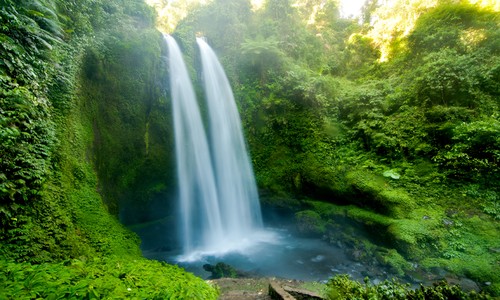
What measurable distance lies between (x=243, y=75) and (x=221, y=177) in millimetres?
5872

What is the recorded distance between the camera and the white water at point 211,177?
10.6 meters

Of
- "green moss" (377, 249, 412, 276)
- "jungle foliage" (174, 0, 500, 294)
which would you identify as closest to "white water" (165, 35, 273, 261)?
"jungle foliage" (174, 0, 500, 294)

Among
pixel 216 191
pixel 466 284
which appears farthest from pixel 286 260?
pixel 466 284

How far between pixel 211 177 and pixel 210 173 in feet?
0.62

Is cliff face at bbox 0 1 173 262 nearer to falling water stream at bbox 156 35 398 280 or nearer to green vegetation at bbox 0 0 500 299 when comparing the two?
green vegetation at bbox 0 0 500 299

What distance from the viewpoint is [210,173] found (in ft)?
36.9

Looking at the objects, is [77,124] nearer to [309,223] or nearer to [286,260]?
[286,260]

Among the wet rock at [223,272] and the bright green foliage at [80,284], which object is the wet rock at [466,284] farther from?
the bright green foliage at [80,284]

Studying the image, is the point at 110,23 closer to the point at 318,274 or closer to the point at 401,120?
the point at 318,274

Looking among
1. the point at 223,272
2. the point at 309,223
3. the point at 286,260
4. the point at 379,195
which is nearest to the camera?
the point at 223,272

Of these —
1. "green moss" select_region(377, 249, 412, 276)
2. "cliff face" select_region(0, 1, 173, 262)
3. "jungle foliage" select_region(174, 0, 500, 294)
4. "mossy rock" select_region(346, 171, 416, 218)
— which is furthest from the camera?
"mossy rock" select_region(346, 171, 416, 218)

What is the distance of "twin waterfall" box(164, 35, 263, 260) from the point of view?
10586 mm

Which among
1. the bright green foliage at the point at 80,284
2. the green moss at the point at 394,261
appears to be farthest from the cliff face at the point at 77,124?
the green moss at the point at 394,261

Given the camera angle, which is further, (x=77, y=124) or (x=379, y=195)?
(x=379, y=195)
